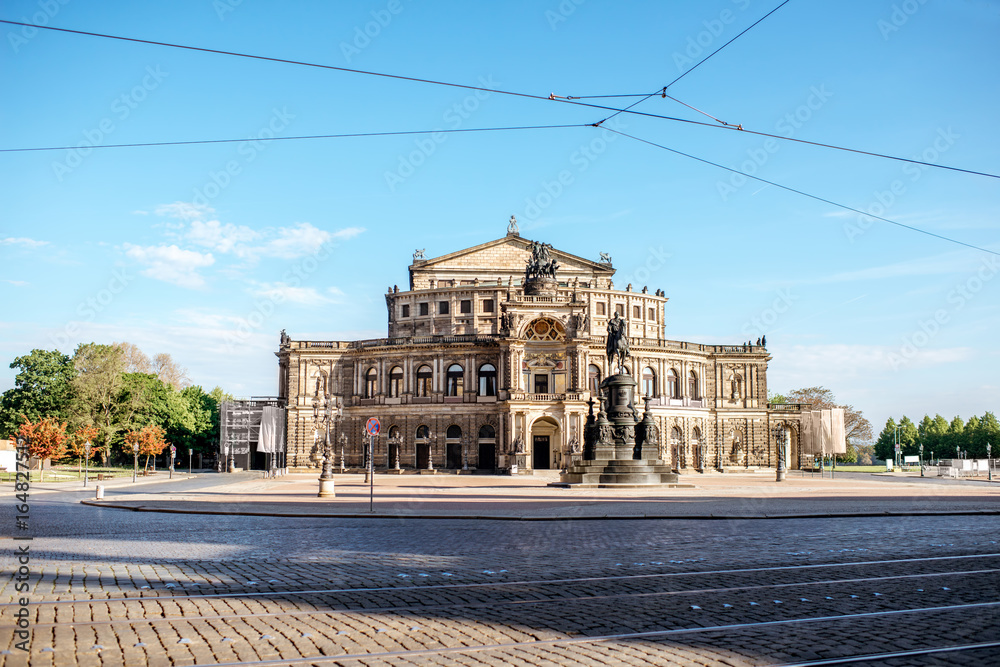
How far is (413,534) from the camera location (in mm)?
17922

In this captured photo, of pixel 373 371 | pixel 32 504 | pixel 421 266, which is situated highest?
pixel 421 266

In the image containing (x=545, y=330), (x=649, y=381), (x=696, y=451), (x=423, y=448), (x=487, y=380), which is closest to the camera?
(x=545, y=330)

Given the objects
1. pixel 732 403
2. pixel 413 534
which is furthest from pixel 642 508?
pixel 732 403

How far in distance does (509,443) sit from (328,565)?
56836 millimetres

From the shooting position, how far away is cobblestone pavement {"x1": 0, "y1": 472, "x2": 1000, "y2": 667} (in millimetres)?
7664

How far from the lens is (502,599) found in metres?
10.1

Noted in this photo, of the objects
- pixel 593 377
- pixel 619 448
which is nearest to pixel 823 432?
pixel 593 377

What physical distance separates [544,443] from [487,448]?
5.12 m

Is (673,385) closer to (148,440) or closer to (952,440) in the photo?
(148,440)

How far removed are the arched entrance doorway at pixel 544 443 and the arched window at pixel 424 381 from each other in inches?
427

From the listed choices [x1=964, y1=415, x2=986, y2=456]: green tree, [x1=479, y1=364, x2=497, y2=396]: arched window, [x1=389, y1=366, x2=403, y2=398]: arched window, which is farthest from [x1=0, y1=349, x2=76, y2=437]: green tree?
[x1=964, y1=415, x2=986, y2=456]: green tree

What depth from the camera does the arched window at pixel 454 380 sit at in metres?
74.9

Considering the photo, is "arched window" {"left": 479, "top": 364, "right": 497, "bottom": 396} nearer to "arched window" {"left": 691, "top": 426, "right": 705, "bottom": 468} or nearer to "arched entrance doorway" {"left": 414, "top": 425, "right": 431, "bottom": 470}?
"arched entrance doorway" {"left": 414, "top": 425, "right": 431, "bottom": 470}

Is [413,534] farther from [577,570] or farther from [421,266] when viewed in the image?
[421,266]
